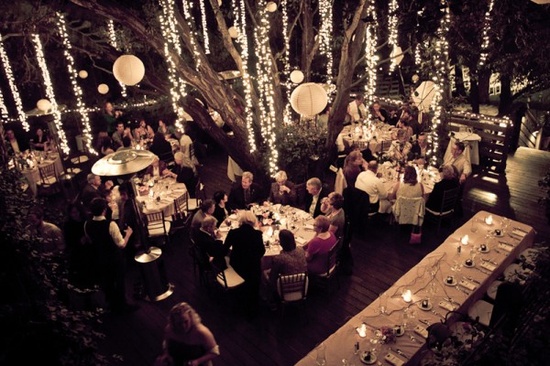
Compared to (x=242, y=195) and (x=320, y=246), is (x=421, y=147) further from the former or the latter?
(x=320, y=246)

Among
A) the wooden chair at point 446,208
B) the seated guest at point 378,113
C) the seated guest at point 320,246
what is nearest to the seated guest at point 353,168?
the wooden chair at point 446,208

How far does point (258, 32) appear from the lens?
778 centimetres

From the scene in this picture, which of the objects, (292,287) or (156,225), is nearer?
(292,287)

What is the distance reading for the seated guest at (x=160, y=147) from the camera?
915cm

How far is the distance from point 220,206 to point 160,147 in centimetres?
356

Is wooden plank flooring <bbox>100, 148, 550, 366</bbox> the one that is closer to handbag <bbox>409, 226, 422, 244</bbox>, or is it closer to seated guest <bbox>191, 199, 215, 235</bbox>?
handbag <bbox>409, 226, 422, 244</bbox>

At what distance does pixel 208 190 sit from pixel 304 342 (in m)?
4.97

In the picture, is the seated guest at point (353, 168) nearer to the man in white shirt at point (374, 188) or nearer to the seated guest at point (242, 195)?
the man in white shirt at point (374, 188)

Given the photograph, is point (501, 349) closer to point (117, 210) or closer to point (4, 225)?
point (4, 225)

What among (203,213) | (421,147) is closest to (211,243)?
(203,213)

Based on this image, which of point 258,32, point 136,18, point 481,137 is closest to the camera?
point 136,18

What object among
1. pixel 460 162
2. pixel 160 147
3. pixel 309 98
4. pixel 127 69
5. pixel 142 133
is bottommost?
pixel 460 162

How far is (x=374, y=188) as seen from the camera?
6.82 meters

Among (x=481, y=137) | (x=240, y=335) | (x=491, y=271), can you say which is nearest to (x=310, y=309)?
(x=240, y=335)
